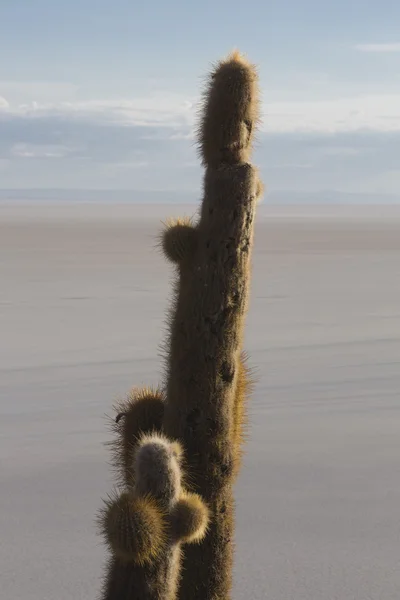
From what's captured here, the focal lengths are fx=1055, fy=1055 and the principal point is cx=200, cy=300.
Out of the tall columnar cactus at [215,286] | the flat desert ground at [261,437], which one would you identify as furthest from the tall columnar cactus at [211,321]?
the flat desert ground at [261,437]

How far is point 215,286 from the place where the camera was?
13.3 feet

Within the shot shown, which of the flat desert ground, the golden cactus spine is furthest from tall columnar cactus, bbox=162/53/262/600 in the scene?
the flat desert ground

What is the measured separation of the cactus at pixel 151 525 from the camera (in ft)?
11.9

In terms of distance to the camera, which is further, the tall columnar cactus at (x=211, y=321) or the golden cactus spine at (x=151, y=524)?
the tall columnar cactus at (x=211, y=321)

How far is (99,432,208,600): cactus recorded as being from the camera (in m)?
3.63

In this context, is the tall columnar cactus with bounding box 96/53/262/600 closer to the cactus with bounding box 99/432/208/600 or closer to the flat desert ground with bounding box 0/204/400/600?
the cactus with bounding box 99/432/208/600

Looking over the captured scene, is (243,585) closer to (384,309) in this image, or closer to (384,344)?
(384,344)

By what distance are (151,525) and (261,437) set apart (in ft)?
23.4

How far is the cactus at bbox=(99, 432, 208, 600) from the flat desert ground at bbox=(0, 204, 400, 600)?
1.14 meters

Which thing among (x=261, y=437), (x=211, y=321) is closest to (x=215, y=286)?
(x=211, y=321)

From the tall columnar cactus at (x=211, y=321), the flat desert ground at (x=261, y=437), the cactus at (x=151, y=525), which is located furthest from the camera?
the flat desert ground at (x=261, y=437)

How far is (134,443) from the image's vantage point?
171 inches

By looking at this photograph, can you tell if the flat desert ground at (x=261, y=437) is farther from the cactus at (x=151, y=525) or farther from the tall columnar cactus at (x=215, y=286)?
Result: the cactus at (x=151, y=525)

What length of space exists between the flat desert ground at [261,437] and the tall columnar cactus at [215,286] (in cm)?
79
